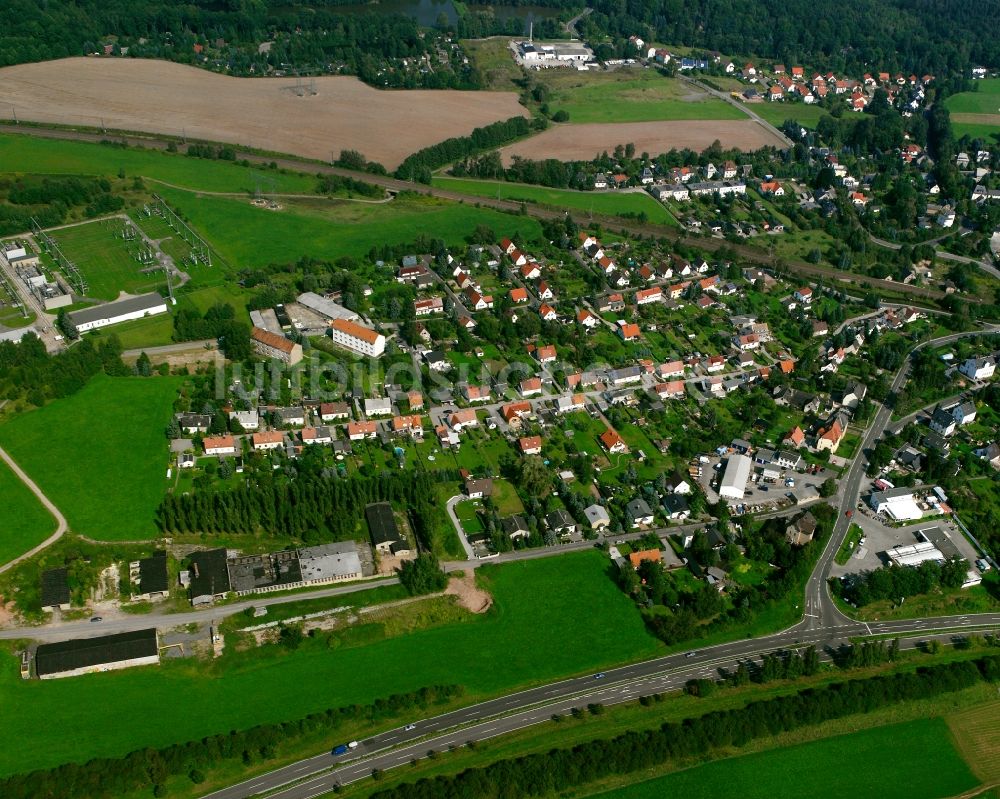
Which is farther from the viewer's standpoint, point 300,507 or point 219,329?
point 219,329

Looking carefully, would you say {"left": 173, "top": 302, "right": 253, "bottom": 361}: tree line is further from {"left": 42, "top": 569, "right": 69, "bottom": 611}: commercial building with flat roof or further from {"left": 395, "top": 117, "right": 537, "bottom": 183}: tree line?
{"left": 395, "top": 117, "right": 537, "bottom": 183}: tree line

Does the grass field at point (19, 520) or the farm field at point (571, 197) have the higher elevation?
the farm field at point (571, 197)

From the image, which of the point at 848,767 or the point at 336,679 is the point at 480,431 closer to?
the point at 336,679

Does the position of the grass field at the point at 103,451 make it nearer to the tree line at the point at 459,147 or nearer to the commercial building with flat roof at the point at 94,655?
the commercial building with flat roof at the point at 94,655

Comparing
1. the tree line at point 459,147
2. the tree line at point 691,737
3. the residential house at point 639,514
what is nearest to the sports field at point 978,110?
the tree line at point 459,147

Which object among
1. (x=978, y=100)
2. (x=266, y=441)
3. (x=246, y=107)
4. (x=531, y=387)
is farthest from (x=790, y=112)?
(x=266, y=441)

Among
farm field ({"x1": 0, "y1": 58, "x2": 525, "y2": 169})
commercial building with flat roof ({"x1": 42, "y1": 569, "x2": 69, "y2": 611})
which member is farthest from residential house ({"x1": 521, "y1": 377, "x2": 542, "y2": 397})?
farm field ({"x1": 0, "y1": 58, "x2": 525, "y2": 169})

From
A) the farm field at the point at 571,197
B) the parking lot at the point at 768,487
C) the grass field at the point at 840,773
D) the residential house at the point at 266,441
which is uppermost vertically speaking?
the farm field at the point at 571,197

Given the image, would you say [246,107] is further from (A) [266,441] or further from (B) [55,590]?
(B) [55,590]
